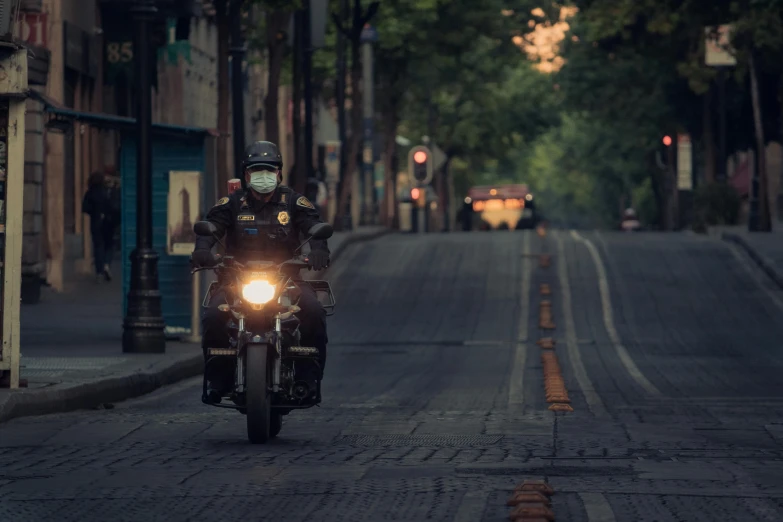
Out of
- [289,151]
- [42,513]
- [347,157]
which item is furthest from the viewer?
[289,151]

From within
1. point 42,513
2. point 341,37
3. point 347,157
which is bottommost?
point 42,513

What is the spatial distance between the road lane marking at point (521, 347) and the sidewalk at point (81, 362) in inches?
120

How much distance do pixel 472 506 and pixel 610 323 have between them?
17.6 meters

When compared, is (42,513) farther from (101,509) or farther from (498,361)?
(498,361)

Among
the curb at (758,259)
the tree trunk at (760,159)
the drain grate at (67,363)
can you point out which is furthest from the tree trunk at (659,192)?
the drain grate at (67,363)

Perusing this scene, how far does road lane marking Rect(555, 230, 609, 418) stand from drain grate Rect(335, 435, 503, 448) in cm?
208

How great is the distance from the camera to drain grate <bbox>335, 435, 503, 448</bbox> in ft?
37.5

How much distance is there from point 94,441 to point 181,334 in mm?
9634

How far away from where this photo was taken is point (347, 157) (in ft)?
Result: 161

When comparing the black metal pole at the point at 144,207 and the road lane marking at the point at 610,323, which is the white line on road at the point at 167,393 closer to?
the black metal pole at the point at 144,207

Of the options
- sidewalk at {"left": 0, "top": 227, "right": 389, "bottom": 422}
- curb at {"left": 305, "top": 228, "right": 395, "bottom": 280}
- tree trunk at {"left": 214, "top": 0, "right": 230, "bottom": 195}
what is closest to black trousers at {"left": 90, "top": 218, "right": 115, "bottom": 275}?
tree trunk at {"left": 214, "top": 0, "right": 230, "bottom": 195}

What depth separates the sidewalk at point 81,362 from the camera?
14.1 metres

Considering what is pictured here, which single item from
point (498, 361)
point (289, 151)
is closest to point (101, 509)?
point (498, 361)

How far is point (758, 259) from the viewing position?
33.8 metres
